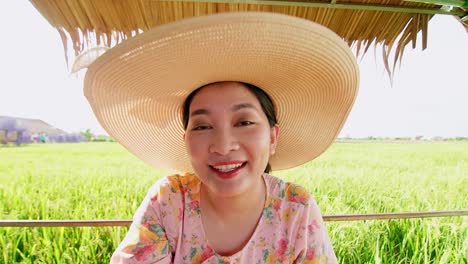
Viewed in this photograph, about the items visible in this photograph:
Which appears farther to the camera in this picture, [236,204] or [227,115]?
[236,204]

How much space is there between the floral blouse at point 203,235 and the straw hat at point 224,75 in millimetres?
270

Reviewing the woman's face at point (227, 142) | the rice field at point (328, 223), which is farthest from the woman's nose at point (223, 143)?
the rice field at point (328, 223)

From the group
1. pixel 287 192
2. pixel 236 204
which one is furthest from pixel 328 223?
pixel 236 204

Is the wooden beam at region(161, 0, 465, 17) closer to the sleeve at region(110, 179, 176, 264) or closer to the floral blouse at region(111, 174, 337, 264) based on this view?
the floral blouse at region(111, 174, 337, 264)

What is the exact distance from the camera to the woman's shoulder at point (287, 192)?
1.06 m

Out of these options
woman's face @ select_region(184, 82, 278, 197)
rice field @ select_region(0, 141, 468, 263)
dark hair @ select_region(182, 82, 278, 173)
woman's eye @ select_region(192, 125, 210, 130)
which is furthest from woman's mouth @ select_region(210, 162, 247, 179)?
rice field @ select_region(0, 141, 468, 263)

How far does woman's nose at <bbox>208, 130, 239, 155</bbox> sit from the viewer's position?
2.78 feet

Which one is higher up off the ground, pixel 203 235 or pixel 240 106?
pixel 240 106

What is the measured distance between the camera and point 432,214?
1560 mm

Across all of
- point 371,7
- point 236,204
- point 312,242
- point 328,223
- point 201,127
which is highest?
point 371,7

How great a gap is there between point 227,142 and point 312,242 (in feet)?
1.40

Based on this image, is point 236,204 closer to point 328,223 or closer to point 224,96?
point 224,96

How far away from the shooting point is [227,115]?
887 millimetres

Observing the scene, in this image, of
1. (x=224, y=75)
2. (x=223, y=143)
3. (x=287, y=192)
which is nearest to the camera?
(x=223, y=143)
